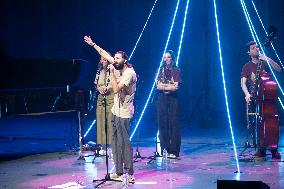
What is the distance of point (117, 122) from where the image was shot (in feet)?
26.2

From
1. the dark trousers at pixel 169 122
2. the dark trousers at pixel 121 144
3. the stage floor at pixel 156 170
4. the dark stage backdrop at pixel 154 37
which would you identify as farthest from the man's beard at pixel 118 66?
the dark stage backdrop at pixel 154 37

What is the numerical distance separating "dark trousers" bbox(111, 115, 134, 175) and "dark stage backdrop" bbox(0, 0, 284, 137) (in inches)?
148

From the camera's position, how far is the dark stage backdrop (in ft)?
48.4

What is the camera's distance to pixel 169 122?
10.3 m

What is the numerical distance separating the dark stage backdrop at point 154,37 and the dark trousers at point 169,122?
5.18 feet

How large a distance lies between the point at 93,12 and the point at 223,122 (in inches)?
234

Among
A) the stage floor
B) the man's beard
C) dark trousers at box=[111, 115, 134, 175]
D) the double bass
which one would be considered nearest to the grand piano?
the stage floor

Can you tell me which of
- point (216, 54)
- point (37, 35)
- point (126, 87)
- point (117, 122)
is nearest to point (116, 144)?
point (117, 122)

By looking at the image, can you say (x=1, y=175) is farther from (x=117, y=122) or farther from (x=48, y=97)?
(x=48, y=97)

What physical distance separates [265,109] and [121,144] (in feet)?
9.20

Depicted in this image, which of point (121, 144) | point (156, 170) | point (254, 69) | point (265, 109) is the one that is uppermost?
point (254, 69)

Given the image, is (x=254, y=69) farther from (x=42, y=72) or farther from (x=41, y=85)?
(x=41, y=85)

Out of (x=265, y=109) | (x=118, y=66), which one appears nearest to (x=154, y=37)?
(x=265, y=109)

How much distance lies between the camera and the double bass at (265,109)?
9.38m
